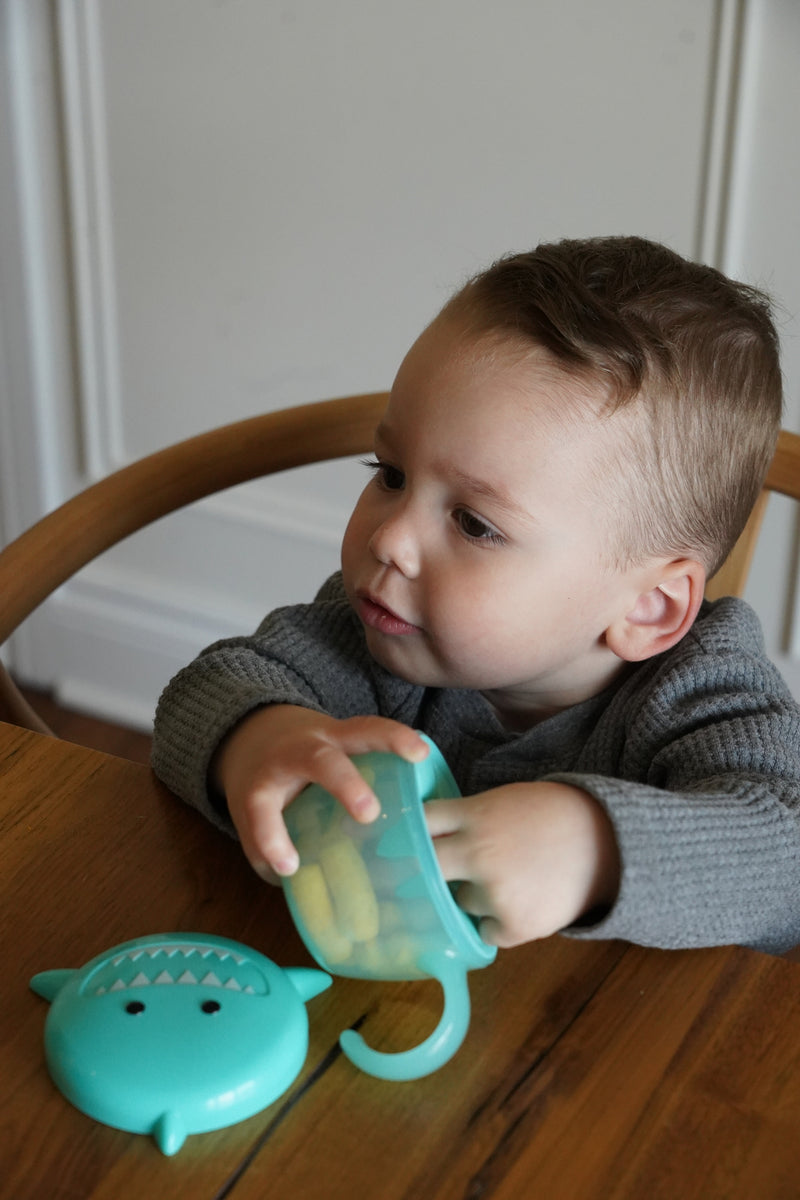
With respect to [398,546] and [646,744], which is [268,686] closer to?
[398,546]

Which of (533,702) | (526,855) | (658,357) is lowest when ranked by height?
(533,702)

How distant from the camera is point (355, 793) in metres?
0.53

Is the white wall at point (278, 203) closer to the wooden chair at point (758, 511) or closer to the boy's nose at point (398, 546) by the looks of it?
the wooden chair at point (758, 511)

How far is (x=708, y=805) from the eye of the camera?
64 centimetres

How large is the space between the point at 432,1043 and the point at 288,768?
0.14 metres

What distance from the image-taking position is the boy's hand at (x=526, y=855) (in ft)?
1.83

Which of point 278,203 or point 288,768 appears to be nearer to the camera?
point 288,768

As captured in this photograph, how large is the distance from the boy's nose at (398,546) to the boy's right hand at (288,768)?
0.10 meters

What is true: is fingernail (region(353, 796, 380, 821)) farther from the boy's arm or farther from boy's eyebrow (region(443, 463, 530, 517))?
boy's eyebrow (region(443, 463, 530, 517))

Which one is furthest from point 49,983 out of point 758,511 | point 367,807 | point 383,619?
point 758,511

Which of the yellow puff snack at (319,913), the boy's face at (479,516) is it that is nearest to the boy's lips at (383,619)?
the boy's face at (479,516)

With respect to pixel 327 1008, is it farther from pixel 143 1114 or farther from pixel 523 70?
pixel 523 70

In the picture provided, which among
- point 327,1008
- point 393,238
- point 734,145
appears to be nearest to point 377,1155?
point 327,1008

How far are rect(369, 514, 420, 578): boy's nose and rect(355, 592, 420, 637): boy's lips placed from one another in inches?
1.2
